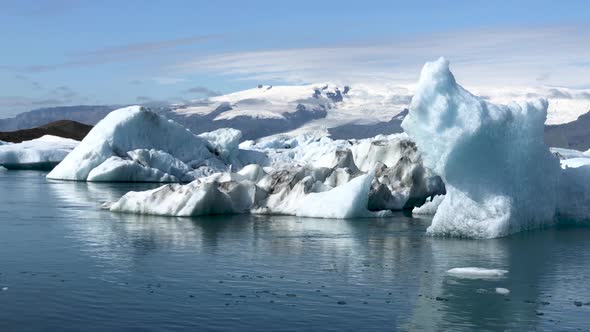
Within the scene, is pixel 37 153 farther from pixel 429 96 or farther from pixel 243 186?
pixel 429 96

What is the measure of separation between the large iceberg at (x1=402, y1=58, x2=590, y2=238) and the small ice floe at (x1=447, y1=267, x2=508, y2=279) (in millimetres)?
4649

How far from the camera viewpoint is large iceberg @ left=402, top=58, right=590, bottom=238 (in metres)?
19.3

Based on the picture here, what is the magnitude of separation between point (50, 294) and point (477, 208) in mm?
10566

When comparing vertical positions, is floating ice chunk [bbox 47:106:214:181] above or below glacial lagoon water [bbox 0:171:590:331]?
above

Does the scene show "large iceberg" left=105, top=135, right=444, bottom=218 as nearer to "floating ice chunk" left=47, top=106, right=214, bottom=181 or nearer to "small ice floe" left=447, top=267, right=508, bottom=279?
"small ice floe" left=447, top=267, right=508, bottom=279

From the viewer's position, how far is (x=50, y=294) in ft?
41.6

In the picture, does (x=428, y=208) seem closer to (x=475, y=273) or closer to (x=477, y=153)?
(x=477, y=153)

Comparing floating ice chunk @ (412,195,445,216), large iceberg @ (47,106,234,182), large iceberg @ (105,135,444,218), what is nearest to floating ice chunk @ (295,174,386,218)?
large iceberg @ (105,135,444,218)

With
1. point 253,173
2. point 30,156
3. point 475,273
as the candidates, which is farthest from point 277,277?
point 30,156

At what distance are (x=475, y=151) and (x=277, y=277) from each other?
7.01m

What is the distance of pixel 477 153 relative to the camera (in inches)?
775

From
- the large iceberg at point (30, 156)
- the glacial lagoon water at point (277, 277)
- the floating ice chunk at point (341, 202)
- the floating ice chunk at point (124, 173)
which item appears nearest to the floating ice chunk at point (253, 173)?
the floating ice chunk at point (341, 202)

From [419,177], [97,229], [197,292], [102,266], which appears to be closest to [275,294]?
[197,292]

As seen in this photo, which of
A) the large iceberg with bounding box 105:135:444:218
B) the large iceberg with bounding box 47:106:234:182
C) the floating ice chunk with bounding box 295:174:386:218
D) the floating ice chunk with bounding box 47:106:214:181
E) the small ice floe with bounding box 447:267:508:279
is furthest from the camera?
the floating ice chunk with bounding box 47:106:214:181
